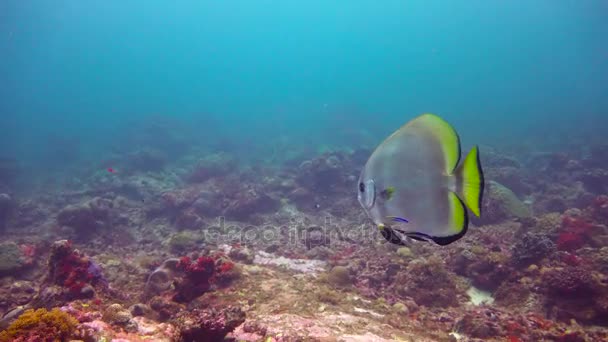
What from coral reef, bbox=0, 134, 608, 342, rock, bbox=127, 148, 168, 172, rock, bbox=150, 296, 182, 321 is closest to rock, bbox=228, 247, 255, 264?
coral reef, bbox=0, 134, 608, 342

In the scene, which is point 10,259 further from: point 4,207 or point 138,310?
point 4,207

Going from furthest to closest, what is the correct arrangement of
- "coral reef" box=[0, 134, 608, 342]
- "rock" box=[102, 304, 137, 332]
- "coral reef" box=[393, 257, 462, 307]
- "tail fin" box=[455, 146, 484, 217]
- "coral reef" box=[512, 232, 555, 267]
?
"coral reef" box=[512, 232, 555, 267]
"coral reef" box=[393, 257, 462, 307]
"coral reef" box=[0, 134, 608, 342]
"rock" box=[102, 304, 137, 332]
"tail fin" box=[455, 146, 484, 217]

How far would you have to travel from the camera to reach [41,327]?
300 cm

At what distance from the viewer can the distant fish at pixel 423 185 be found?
1269mm

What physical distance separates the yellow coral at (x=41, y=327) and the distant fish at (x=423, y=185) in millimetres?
3470

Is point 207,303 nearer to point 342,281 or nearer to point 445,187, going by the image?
point 342,281

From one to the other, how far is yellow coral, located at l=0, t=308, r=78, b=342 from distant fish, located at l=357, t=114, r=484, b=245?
347cm

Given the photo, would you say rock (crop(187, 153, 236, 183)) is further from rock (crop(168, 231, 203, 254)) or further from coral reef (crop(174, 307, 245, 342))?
coral reef (crop(174, 307, 245, 342))

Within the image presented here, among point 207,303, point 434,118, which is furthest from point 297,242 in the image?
point 434,118

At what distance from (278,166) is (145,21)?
140 metres

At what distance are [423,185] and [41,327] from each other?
12.5 ft

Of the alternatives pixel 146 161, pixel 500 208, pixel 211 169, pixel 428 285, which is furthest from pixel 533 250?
pixel 146 161

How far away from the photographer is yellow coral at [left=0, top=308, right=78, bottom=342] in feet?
9.39

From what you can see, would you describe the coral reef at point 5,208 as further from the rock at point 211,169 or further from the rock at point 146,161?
the rock at point 146,161
